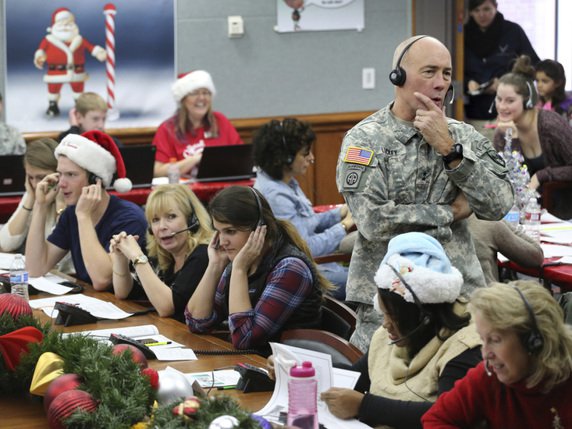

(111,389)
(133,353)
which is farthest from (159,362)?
(111,389)

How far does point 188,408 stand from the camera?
84.3 inches

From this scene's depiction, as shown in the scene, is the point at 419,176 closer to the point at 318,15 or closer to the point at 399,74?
the point at 399,74

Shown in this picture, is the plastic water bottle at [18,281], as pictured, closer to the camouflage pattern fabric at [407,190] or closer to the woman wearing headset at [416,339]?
the camouflage pattern fabric at [407,190]

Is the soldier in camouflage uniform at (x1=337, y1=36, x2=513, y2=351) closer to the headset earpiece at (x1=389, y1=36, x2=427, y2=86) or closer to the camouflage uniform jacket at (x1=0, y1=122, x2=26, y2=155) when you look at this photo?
the headset earpiece at (x1=389, y1=36, x2=427, y2=86)

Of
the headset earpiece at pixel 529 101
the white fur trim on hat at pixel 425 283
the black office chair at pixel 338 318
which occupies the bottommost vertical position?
the black office chair at pixel 338 318

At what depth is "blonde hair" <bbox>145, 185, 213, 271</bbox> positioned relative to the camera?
4.22 metres

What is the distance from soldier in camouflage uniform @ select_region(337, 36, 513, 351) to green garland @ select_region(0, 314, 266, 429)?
0.95 metres

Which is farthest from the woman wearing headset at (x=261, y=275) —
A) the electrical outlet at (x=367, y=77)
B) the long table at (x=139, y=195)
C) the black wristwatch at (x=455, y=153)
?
the electrical outlet at (x=367, y=77)

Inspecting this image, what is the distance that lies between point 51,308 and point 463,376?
210 cm

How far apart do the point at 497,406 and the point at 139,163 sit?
4618 millimetres

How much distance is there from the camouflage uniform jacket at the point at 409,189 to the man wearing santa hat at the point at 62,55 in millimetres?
5438

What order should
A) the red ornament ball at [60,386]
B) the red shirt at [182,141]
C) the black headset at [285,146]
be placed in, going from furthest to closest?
the red shirt at [182,141] → the black headset at [285,146] → the red ornament ball at [60,386]

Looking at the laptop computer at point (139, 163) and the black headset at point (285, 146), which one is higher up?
the black headset at point (285, 146)

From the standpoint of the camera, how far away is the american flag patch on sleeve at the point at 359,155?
325cm
